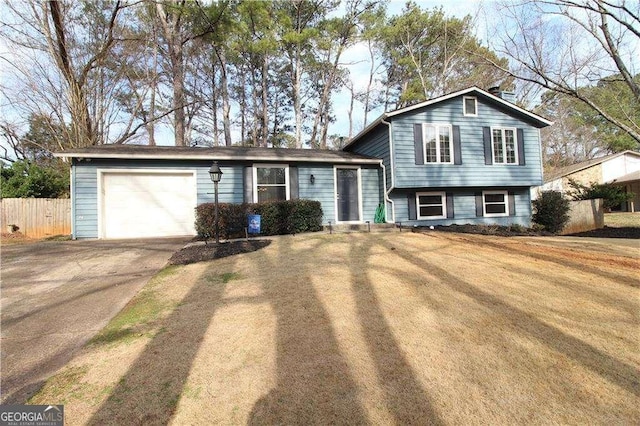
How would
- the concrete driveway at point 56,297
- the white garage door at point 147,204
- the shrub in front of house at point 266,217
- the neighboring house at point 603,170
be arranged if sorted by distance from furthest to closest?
the neighboring house at point 603,170
the white garage door at point 147,204
the shrub in front of house at point 266,217
the concrete driveway at point 56,297

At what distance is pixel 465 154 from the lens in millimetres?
10938

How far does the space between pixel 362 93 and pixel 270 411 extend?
23.8 meters

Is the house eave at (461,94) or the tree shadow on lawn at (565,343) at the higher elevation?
the house eave at (461,94)

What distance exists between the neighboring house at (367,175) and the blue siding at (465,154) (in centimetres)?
4

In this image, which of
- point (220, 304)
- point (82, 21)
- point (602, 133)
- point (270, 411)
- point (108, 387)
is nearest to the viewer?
point (270, 411)

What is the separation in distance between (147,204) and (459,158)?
1046cm

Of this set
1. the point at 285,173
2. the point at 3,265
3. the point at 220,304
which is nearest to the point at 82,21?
the point at 285,173

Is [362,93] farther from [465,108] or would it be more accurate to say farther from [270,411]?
[270,411]

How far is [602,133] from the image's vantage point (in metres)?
28.4

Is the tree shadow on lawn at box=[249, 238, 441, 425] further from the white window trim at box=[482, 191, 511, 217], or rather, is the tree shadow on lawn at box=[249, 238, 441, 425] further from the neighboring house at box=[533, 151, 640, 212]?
the neighboring house at box=[533, 151, 640, 212]

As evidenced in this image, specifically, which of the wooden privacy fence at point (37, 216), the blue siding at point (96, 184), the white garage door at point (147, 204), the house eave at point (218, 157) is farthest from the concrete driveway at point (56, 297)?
the wooden privacy fence at point (37, 216)

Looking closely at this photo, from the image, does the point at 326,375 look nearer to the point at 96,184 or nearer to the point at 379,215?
the point at 379,215

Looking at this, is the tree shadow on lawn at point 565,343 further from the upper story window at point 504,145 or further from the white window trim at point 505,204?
the upper story window at point 504,145

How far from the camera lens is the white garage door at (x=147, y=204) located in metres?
8.84
